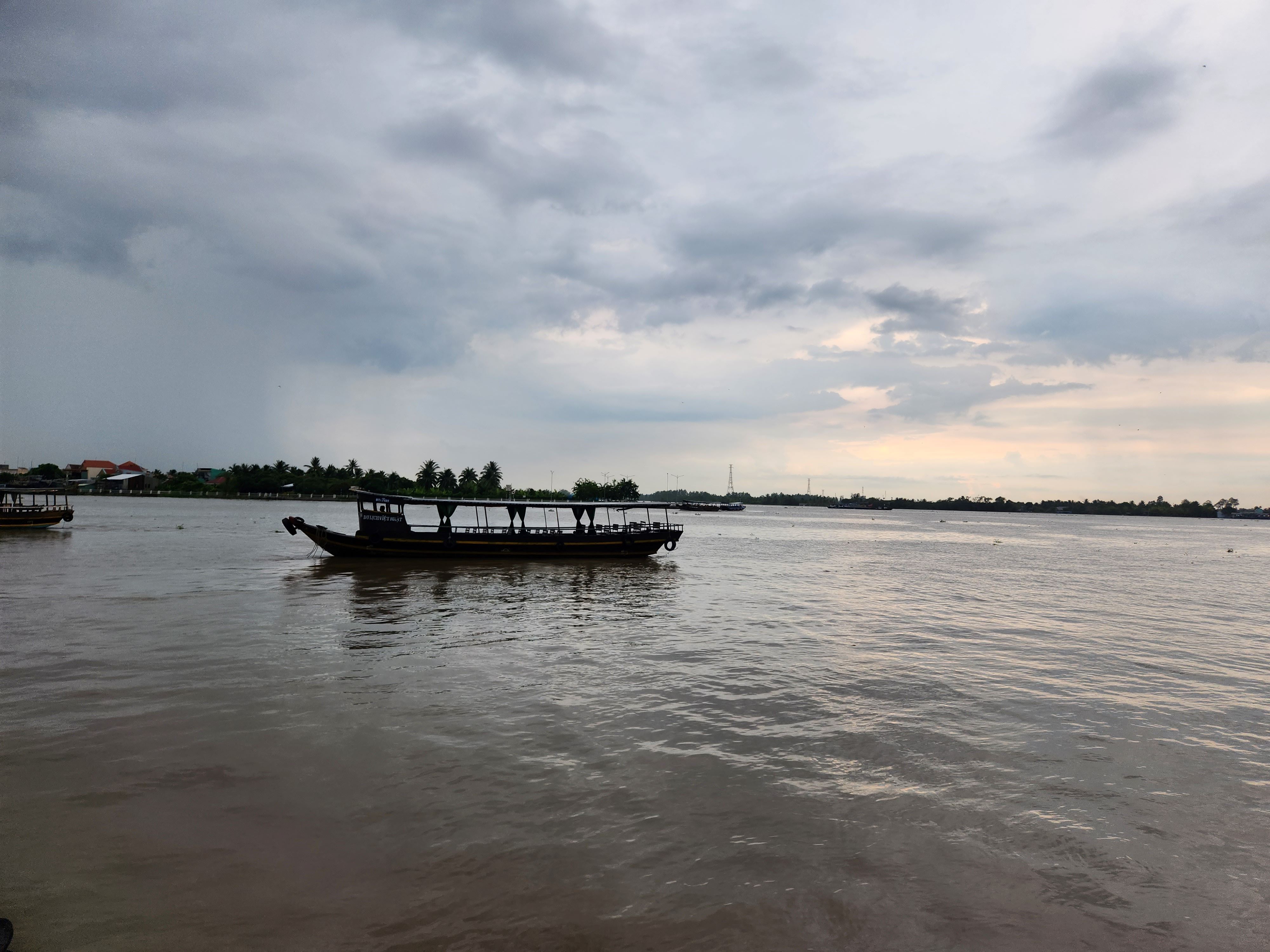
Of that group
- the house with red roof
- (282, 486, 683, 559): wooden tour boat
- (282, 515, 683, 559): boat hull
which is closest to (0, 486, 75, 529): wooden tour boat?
(282, 515, 683, 559): boat hull

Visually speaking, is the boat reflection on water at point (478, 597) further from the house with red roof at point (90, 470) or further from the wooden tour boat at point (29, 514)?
the house with red roof at point (90, 470)

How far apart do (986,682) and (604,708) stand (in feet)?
29.4

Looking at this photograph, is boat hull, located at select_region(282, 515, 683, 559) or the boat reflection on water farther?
boat hull, located at select_region(282, 515, 683, 559)

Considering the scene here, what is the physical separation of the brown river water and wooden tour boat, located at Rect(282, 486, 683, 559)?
628 inches

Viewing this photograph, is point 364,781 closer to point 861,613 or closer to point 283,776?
point 283,776

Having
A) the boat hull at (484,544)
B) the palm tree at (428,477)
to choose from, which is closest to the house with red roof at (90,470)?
the palm tree at (428,477)

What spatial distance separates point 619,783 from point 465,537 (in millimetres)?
31956

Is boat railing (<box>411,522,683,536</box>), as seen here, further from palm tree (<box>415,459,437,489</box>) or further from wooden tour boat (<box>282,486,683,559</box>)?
palm tree (<box>415,459,437,489</box>)

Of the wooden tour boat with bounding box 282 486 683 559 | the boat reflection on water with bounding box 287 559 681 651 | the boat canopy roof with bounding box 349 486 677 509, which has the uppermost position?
the boat canopy roof with bounding box 349 486 677 509

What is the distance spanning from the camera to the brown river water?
557 centimetres

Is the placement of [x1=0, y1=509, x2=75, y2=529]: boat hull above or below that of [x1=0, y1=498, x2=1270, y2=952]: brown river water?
above

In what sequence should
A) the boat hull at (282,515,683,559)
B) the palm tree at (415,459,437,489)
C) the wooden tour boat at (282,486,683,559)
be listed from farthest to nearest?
the palm tree at (415,459,437,489) < the boat hull at (282,515,683,559) < the wooden tour boat at (282,486,683,559)

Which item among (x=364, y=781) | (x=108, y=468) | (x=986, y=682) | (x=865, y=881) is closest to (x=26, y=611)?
(x=364, y=781)

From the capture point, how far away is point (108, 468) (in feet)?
597
